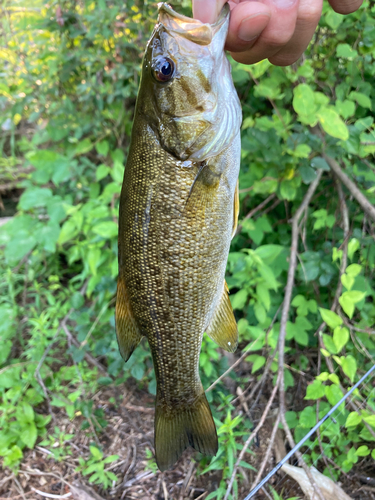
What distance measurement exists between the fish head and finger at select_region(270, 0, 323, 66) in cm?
31

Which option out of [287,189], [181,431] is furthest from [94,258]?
[287,189]

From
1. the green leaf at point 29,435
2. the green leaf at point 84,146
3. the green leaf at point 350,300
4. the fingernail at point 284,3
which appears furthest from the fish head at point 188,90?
the green leaf at point 29,435

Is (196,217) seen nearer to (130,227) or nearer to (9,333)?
(130,227)

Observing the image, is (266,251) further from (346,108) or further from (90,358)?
(90,358)

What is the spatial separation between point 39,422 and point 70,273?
4.11ft

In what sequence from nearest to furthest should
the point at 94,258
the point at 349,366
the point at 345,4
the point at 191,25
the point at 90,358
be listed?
1. the point at 191,25
2. the point at 345,4
3. the point at 349,366
4. the point at 94,258
5. the point at 90,358

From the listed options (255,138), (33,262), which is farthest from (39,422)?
(255,138)

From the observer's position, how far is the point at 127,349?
1.07 meters

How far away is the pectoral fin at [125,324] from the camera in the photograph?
1.07 m

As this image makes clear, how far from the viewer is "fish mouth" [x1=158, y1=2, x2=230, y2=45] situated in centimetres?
83

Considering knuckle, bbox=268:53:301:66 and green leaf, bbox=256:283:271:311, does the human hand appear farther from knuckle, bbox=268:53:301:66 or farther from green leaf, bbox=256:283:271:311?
green leaf, bbox=256:283:271:311

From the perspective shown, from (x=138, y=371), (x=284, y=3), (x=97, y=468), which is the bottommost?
(x=97, y=468)

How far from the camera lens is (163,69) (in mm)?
901

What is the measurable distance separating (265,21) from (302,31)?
238 mm
